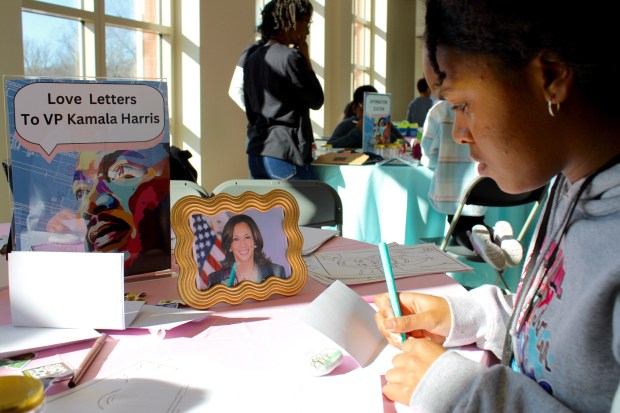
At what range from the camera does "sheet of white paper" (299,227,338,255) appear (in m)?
Answer: 1.41

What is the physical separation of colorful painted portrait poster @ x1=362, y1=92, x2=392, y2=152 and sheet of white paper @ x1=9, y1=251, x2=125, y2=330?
2.72 meters

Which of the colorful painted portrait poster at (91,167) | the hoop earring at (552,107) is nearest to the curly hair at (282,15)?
the colorful painted portrait poster at (91,167)

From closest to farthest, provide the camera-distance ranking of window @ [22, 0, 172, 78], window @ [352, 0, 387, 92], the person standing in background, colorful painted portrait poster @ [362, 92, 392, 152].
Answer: the person standing in background
colorful painted portrait poster @ [362, 92, 392, 152]
window @ [22, 0, 172, 78]
window @ [352, 0, 387, 92]

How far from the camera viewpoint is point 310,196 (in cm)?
218

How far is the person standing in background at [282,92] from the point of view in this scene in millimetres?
3219

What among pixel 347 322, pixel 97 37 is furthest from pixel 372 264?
pixel 97 37

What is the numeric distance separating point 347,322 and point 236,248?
0.94 ft

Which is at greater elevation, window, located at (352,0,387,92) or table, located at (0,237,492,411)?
window, located at (352,0,387,92)

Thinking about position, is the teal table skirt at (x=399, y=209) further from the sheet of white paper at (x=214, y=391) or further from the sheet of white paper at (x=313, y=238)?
the sheet of white paper at (x=214, y=391)

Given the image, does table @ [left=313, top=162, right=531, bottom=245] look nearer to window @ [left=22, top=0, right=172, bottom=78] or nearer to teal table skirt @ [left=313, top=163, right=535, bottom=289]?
teal table skirt @ [left=313, top=163, right=535, bottom=289]

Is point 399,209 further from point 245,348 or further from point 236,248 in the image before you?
point 245,348

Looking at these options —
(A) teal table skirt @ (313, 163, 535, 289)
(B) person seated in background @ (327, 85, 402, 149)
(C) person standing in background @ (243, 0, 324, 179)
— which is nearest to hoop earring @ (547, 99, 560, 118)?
(A) teal table skirt @ (313, 163, 535, 289)

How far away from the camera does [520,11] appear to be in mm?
656

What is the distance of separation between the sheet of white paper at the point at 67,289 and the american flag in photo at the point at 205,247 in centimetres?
16
